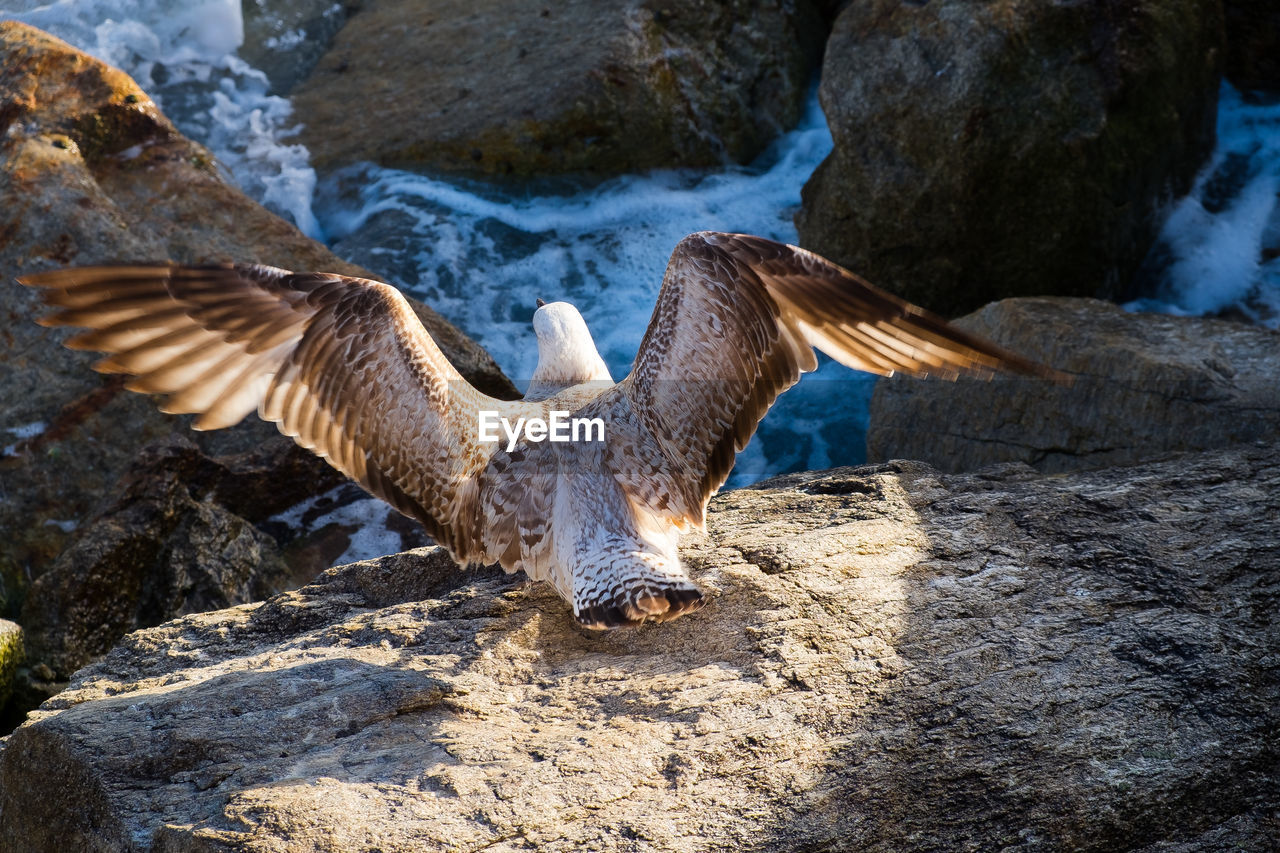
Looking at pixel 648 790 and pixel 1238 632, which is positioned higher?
pixel 1238 632

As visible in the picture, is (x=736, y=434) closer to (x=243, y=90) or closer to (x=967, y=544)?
(x=967, y=544)

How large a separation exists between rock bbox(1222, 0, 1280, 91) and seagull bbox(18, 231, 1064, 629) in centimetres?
709

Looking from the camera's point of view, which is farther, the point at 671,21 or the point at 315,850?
the point at 671,21

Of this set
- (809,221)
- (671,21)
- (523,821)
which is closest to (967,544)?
(523,821)

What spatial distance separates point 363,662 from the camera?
367cm

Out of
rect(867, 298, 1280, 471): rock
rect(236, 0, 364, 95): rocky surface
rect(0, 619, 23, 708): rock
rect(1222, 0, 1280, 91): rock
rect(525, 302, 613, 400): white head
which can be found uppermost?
rect(236, 0, 364, 95): rocky surface

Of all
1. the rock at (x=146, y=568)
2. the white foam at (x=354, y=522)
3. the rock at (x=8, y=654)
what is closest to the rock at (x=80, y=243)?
the white foam at (x=354, y=522)

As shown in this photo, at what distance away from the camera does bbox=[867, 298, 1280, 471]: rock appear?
5369 mm

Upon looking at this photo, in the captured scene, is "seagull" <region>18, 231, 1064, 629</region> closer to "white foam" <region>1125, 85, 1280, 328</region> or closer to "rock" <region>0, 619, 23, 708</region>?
"rock" <region>0, 619, 23, 708</region>

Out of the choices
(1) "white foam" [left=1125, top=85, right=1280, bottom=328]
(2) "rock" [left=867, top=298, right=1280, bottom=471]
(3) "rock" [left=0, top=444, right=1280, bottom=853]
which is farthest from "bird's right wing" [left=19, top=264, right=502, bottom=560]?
(1) "white foam" [left=1125, top=85, right=1280, bottom=328]

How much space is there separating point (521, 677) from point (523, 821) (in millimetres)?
837

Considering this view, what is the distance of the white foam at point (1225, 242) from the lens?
8.22m

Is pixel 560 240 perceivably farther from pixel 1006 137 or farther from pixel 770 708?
pixel 770 708

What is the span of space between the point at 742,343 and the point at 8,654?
372 centimetres
